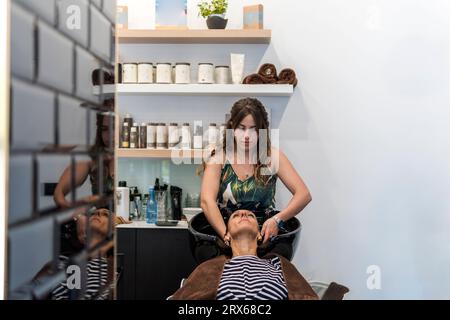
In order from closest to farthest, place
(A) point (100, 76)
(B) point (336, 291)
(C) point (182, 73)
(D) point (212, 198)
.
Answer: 1. (A) point (100, 76)
2. (B) point (336, 291)
3. (D) point (212, 198)
4. (C) point (182, 73)

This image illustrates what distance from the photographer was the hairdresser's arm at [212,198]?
2.01 metres

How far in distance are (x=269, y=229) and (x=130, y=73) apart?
1.27m

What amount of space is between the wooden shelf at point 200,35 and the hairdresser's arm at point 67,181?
7.58ft

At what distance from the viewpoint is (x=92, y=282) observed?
48 cm

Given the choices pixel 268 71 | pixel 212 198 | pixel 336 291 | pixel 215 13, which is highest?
pixel 215 13

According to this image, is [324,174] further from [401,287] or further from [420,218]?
[401,287]

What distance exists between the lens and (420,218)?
2832 mm

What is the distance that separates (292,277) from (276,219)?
38cm

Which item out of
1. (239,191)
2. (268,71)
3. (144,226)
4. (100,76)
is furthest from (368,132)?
(100,76)

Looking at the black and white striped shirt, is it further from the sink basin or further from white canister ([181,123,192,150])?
white canister ([181,123,192,150])

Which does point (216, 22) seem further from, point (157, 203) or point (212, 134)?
point (157, 203)

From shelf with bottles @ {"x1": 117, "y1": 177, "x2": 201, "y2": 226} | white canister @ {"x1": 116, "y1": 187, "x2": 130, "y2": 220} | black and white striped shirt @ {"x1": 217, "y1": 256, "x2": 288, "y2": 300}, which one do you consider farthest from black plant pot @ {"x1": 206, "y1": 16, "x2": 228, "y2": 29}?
black and white striped shirt @ {"x1": 217, "y1": 256, "x2": 288, "y2": 300}

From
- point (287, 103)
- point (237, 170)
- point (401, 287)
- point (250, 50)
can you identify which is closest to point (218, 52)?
point (250, 50)

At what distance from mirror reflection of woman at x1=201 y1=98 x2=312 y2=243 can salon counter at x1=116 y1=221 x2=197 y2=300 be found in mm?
477
